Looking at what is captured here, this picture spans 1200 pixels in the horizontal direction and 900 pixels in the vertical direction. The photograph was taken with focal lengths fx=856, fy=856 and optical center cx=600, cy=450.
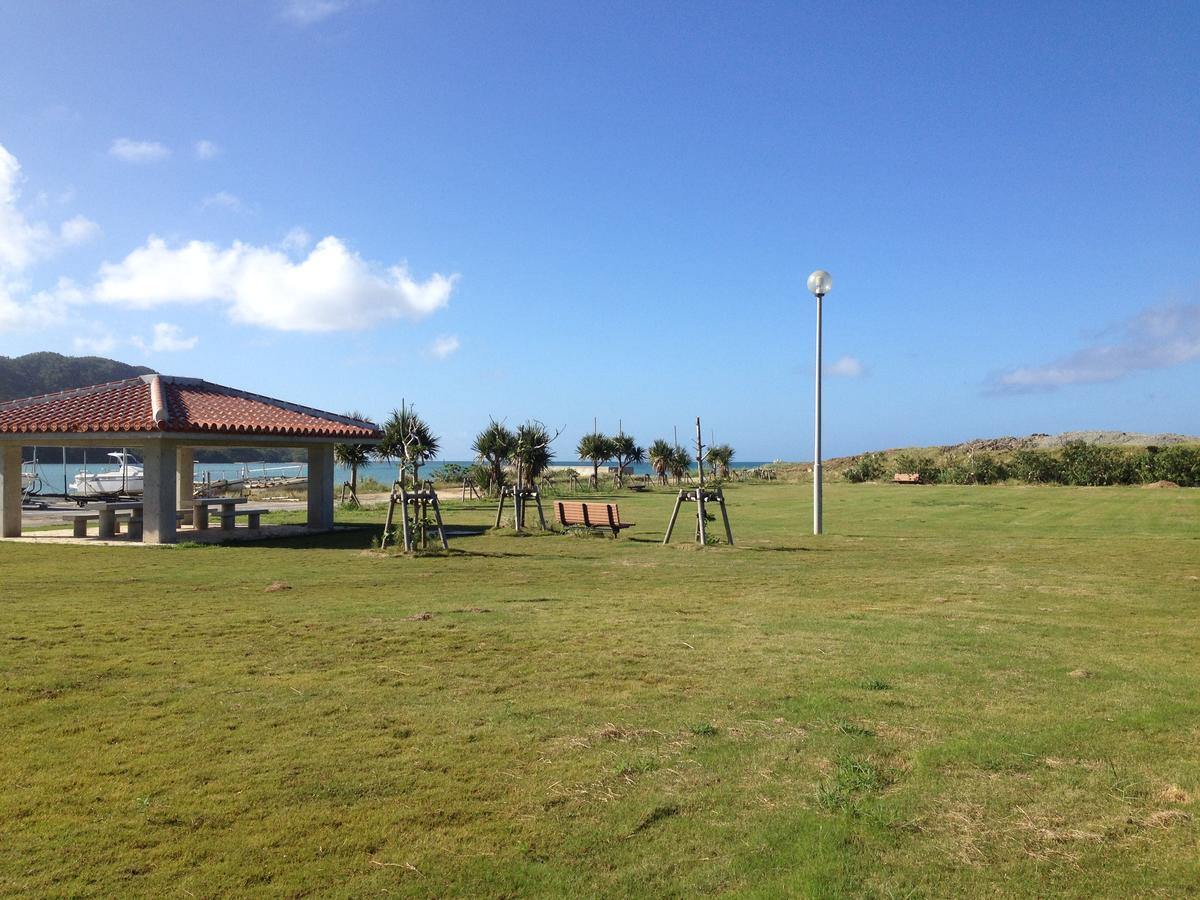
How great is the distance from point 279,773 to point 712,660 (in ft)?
11.8

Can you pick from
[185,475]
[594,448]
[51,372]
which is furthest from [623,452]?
[51,372]

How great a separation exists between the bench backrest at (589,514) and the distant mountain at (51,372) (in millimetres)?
116447

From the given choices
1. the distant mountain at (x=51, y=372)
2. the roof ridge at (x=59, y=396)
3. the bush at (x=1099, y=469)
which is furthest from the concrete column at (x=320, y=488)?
the distant mountain at (x=51, y=372)

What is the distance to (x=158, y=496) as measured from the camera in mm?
17797

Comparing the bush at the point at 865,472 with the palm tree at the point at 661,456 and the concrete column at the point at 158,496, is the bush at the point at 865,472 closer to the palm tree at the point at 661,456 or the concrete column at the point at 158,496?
the palm tree at the point at 661,456

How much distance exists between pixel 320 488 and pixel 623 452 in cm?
2941

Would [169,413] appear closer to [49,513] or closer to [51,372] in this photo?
[49,513]

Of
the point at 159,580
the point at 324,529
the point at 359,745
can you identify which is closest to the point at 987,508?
the point at 324,529

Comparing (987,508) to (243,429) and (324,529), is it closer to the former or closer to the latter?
(324,529)

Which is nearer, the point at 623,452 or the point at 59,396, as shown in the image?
the point at 59,396

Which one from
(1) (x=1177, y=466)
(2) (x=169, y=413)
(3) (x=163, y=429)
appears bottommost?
(1) (x=1177, y=466)

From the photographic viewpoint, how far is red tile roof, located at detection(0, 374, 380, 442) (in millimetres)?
17422

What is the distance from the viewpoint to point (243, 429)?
1838 centimetres

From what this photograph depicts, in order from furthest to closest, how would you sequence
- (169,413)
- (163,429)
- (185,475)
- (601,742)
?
(185,475) < (169,413) < (163,429) < (601,742)
